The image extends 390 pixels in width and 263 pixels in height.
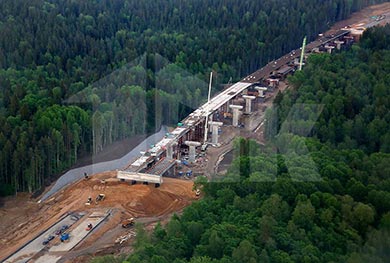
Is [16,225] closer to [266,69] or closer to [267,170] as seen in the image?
[267,170]

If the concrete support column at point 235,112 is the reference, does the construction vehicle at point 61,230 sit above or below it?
below

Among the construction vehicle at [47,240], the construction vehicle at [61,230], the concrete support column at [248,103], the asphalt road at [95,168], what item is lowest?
the construction vehicle at [47,240]

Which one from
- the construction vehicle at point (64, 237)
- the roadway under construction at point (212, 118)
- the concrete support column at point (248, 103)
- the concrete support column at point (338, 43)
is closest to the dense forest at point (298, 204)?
the roadway under construction at point (212, 118)

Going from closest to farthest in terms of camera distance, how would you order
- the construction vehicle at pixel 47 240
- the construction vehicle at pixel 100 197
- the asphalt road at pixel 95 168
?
the construction vehicle at pixel 47 240 < the construction vehicle at pixel 100 197 < the asphalt road at pixel 95 168

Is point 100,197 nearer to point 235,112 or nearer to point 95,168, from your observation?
point 95,168

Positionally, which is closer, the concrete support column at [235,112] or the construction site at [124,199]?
the construction site at [124,199]

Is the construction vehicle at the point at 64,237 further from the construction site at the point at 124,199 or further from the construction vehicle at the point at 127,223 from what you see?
the construction vehicle at the point at 127,223

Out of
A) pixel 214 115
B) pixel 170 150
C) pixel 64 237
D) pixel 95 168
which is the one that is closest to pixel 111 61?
pixel 214 115

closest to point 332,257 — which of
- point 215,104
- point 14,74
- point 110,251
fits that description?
point 110,251
